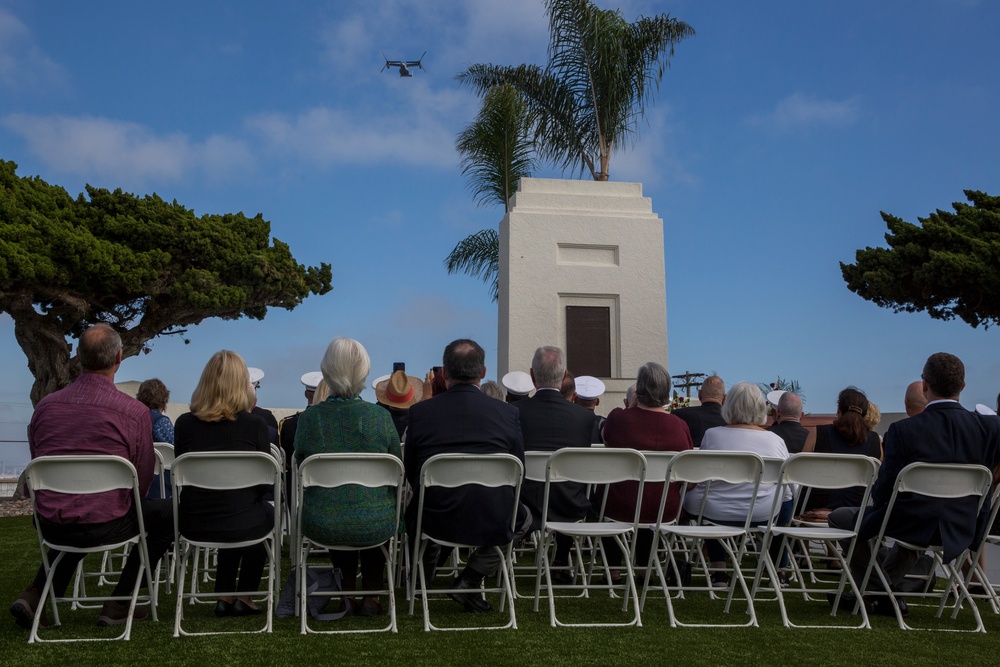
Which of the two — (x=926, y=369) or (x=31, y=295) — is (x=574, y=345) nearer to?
(x=926, y=369)

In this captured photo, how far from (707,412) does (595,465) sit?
110 inches

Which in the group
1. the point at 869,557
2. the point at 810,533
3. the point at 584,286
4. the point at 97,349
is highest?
the point at 584,286

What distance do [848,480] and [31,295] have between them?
17.3 meters

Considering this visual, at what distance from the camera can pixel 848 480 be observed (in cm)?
482

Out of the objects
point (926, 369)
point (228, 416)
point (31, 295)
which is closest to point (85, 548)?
point (228, 416)

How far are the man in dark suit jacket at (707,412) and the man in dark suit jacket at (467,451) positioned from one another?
256 cm

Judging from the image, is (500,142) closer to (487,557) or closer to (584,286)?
(584,286)

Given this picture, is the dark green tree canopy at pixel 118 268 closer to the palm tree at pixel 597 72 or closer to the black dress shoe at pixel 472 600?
the palm tree at pixel 597 72

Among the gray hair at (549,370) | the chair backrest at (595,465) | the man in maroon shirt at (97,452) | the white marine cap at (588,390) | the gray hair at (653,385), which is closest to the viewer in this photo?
the man in maroon shirt at (97,452)

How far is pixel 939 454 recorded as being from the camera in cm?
479

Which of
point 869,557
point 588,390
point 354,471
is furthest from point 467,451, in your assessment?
point 588,390

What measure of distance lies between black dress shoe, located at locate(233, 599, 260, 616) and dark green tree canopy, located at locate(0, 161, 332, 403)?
14549mm

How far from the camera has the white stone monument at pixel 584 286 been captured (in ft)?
44.3

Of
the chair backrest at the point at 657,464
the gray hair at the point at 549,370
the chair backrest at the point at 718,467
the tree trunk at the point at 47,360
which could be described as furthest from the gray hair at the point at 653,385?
the tree trunk at the point at 47,360
